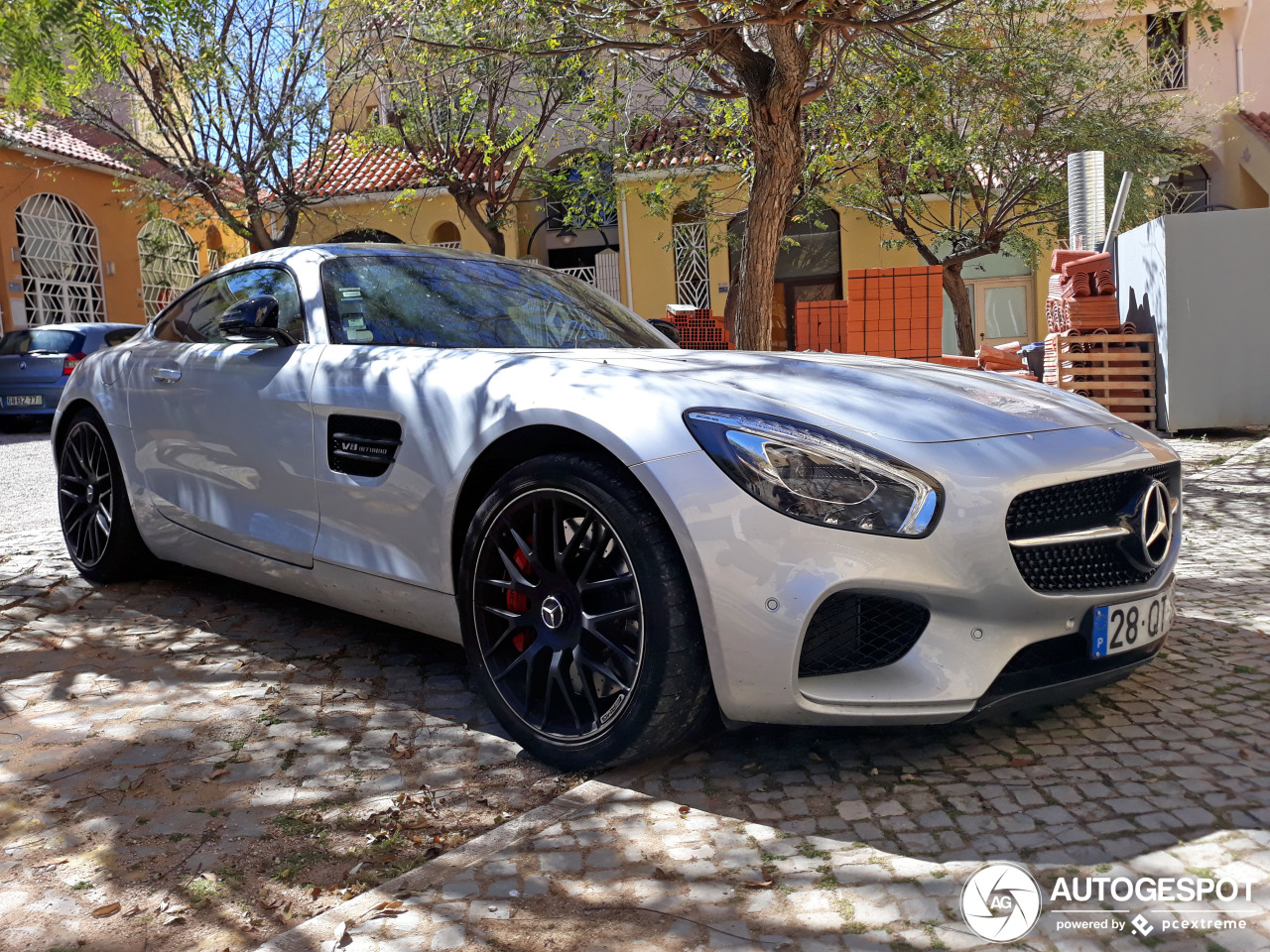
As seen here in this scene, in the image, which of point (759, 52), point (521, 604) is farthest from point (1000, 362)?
point (521, 604)

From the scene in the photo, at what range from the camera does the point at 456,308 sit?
3.81 meters

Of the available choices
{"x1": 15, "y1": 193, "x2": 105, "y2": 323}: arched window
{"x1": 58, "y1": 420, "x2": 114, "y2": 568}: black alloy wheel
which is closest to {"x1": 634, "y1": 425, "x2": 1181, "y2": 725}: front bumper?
{"x1": 58, "y1": 420, "x2": 114, "y2": 568}: black alloy wheel

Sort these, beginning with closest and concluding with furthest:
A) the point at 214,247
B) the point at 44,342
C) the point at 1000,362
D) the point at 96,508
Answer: the point at 96,508 < the point at 1000,362 < the point at 44,342 < the point at 214,247

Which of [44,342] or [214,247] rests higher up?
[214,247]

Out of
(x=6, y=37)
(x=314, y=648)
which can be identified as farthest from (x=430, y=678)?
(x=6, y=37)

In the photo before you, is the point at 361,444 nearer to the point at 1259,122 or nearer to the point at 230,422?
the point at 230,422

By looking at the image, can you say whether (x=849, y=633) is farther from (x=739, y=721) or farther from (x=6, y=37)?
(x=6, y=37)

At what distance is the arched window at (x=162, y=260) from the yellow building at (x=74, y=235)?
24 mm

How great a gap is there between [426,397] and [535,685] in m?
0.90

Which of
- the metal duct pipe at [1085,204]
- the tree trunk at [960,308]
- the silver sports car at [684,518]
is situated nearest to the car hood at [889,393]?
the silver sports car at [684,518]

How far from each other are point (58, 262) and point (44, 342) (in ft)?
31.4

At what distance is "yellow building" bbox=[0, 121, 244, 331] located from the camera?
21750mm

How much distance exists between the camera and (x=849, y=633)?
2.57m

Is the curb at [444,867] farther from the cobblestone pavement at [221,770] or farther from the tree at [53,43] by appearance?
the tree at [53,43]
